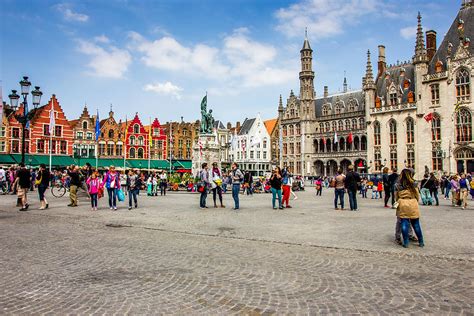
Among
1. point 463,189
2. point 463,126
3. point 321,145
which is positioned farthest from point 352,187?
point 321,145

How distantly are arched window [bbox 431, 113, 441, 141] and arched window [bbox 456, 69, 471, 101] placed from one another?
352 centimetres

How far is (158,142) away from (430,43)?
46287mm

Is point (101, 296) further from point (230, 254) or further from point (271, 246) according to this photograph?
point (271, 246)

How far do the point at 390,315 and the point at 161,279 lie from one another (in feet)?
10.8

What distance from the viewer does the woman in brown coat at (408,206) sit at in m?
8.12

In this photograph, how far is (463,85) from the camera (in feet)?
155

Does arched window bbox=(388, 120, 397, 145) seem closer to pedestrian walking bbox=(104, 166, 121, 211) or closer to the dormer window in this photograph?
the dormer window

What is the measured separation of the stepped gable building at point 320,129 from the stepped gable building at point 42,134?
123 ft

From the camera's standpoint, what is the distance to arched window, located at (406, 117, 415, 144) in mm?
52031

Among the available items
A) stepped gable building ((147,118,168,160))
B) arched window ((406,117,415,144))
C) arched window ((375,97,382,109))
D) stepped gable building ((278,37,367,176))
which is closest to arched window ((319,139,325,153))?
stepped gable building ((278,37,367,176))

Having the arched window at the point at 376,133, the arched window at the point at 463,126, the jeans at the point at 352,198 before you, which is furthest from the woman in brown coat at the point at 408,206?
the arched window at the point at 376,133

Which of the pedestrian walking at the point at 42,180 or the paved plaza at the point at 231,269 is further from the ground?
the pedestrian walking at the point at 42,180

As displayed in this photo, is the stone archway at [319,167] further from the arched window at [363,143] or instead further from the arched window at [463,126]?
the arched window at [463,126]

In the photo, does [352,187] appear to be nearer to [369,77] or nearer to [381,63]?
[369,77]
